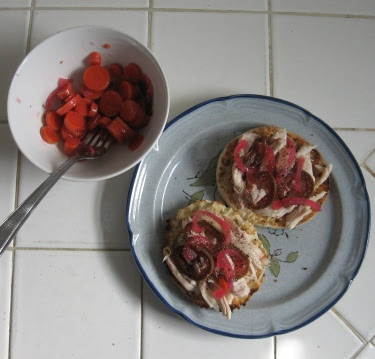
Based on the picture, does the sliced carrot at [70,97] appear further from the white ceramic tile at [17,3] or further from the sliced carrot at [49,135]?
the white ceramic tile at [17,3]

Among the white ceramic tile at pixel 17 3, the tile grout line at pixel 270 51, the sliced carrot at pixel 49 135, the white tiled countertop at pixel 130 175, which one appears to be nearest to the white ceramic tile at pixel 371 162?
the white tiled countertop at pixel 130 175

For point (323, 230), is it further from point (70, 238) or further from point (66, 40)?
point (66, 40)

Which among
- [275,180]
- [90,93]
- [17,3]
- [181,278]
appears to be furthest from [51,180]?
[17,3]

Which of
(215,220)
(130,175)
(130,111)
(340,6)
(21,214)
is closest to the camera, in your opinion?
(21,214)

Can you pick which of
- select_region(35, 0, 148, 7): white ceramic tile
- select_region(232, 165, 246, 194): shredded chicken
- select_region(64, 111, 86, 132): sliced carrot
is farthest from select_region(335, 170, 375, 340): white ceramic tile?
select_region(35, 0, 148, 7): white ceramic tile

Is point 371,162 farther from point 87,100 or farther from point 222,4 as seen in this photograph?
point 87,100
